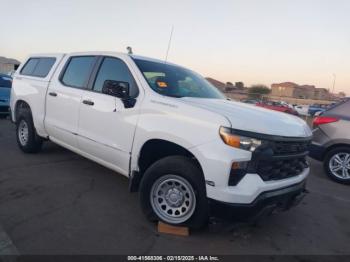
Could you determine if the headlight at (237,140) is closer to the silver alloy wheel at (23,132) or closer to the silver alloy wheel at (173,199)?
the silver alloy wheel at (173,199)

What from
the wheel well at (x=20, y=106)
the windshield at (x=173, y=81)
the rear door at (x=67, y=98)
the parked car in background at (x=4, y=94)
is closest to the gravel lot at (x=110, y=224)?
the rear door at (x=67, y=98)

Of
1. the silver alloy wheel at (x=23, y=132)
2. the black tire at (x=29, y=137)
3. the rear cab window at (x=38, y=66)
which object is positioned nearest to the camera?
the rear cab window at (x=38, y=66)

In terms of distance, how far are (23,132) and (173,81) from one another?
3.42m

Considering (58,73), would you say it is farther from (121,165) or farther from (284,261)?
(284,261)


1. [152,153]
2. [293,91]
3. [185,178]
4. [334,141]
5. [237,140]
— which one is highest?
[293,91]

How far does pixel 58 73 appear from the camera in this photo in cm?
521

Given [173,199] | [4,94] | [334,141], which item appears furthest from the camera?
[4,94]

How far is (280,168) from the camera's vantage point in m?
3.28

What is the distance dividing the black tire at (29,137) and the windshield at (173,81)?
8.86 ft

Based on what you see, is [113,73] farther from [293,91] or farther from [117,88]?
[293,91]

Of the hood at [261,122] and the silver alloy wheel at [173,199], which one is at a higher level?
the hood at [261,122]

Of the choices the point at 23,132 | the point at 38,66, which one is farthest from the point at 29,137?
the point at 38,66

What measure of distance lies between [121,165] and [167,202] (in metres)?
0.79

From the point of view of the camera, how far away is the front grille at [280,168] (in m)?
3.07
